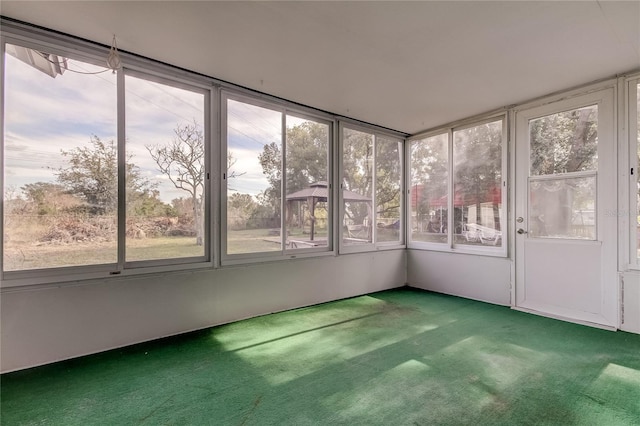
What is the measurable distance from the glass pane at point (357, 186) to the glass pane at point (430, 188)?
880 mm

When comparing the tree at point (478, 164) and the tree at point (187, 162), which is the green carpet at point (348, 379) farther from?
the tree at point (478, 164)

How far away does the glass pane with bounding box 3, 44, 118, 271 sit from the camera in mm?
2395

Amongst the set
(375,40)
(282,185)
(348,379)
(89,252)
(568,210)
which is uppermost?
(375,40)

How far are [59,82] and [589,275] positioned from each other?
5516mm

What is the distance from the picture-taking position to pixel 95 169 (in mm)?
2715

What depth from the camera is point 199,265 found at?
128 inches

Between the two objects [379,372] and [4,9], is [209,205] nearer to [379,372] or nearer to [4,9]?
[4,9]

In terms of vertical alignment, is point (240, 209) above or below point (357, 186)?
below

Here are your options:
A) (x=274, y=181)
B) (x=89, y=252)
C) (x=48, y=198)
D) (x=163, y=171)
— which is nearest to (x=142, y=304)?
(x=89, y=252)

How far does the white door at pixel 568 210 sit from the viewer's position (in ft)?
10.6

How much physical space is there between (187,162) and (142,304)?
4.77ft

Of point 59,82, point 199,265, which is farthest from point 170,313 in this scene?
point 59,82

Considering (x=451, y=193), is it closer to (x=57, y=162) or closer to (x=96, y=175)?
(x=96, y=175)

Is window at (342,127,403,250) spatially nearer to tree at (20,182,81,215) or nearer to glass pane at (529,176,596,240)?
glass pane at (529,176,596,240)
